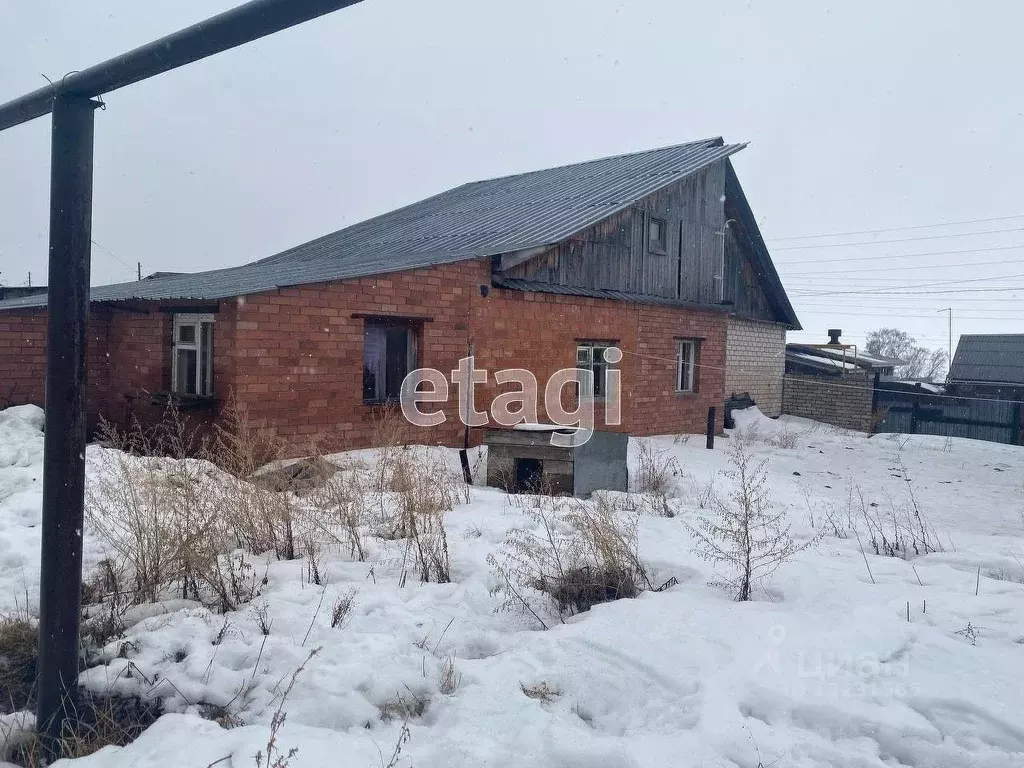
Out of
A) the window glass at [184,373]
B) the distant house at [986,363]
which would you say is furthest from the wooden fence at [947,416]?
the window glass at [184,373]

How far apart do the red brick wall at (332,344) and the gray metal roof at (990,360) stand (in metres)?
13.7

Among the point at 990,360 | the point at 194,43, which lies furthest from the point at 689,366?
the point at 194,43

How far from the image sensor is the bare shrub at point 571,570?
402cm

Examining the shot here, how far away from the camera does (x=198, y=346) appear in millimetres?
→ 8758

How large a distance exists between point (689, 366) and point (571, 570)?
11181mm

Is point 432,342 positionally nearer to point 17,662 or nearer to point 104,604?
point 104,604

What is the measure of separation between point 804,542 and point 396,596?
3.27 meters

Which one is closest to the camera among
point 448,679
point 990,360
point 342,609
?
point 448,679

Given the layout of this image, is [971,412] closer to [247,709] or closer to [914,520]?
[914,520]

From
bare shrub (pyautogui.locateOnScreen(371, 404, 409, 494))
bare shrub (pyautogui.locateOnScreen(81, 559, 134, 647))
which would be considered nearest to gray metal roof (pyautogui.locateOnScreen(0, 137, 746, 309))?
bare shrub (pyautogui.locateOnScreen(371, 404, 409, 494))

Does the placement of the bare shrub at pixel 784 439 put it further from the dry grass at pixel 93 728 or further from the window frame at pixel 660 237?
the dry grass at pixel 93 728

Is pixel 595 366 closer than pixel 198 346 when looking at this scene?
No

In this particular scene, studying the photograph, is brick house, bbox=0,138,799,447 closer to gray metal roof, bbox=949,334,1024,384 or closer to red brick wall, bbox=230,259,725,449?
red brick wall, bbox=230,259,725,449

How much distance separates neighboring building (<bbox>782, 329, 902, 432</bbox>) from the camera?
17.3 meters
